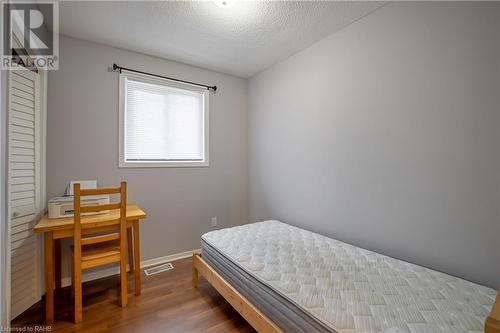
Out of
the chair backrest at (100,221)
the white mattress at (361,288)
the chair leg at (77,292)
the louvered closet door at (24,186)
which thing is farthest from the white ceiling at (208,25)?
the chair leg at (77,292)

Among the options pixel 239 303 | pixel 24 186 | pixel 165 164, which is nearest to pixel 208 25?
pixel 165 164

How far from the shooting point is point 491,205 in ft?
4.65

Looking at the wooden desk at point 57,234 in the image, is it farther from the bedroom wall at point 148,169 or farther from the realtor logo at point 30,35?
the realtor logo at point 30,35

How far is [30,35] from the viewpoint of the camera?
1875 millimetres

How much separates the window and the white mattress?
143 centimetres

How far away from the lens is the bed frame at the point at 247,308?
807 millimetres

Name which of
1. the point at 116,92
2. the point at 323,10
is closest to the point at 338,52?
the point at 323,10

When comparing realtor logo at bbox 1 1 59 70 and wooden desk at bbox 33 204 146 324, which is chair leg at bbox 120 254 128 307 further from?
realtor logo at bbox 1 1 59 70

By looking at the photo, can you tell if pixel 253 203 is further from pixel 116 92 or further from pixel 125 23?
pixel 125 23

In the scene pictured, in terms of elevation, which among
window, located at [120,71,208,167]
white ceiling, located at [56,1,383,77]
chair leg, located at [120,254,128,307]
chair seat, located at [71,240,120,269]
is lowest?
chair leg, located at [120,254,128,307]

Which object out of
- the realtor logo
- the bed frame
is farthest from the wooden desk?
the realtor logo

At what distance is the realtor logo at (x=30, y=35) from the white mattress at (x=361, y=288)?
2.11 m

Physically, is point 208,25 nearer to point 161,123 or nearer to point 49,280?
point 161,123

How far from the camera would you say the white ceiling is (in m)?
1.92
